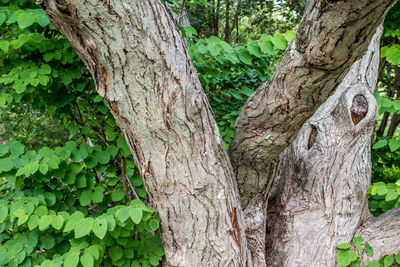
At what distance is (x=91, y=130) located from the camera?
7.17 ft

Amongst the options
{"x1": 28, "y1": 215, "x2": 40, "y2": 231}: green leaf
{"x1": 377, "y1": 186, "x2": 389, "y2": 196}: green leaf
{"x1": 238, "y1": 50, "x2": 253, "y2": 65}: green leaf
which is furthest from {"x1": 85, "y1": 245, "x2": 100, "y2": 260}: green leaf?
{"x1": 377, "y1": 186, "x2": 389, "y2": 196}: green leaf

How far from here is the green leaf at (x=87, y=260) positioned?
1.52 meters

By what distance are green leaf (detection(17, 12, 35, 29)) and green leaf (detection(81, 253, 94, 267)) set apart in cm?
123

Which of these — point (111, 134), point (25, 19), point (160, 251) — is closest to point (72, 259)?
point (160, 251)

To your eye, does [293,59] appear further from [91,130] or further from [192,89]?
[91,130]

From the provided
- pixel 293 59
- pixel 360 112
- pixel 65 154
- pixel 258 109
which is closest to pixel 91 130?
pixel 65 154

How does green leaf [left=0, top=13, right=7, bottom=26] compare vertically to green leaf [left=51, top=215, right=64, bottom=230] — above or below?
above

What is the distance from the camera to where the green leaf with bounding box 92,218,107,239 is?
145 cm

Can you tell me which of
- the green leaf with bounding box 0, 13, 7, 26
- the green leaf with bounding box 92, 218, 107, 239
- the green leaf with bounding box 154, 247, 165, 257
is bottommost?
the green leaf with bounding box 154, 247, 165, 257

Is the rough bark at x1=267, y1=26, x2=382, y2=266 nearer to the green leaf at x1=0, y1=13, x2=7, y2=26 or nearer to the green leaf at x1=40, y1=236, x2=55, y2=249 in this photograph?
the green leaf at x1=40, y1=236, x2=55, y2=249

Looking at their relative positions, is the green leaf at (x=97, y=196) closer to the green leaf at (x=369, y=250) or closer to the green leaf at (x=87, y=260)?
the green leaf at (x=87, y=260)

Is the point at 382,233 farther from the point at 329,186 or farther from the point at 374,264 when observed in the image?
the point at 329,186

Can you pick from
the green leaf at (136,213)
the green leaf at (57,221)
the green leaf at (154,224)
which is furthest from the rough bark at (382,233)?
the green leaf at (57,221)

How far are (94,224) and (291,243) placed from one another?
1459 mm
